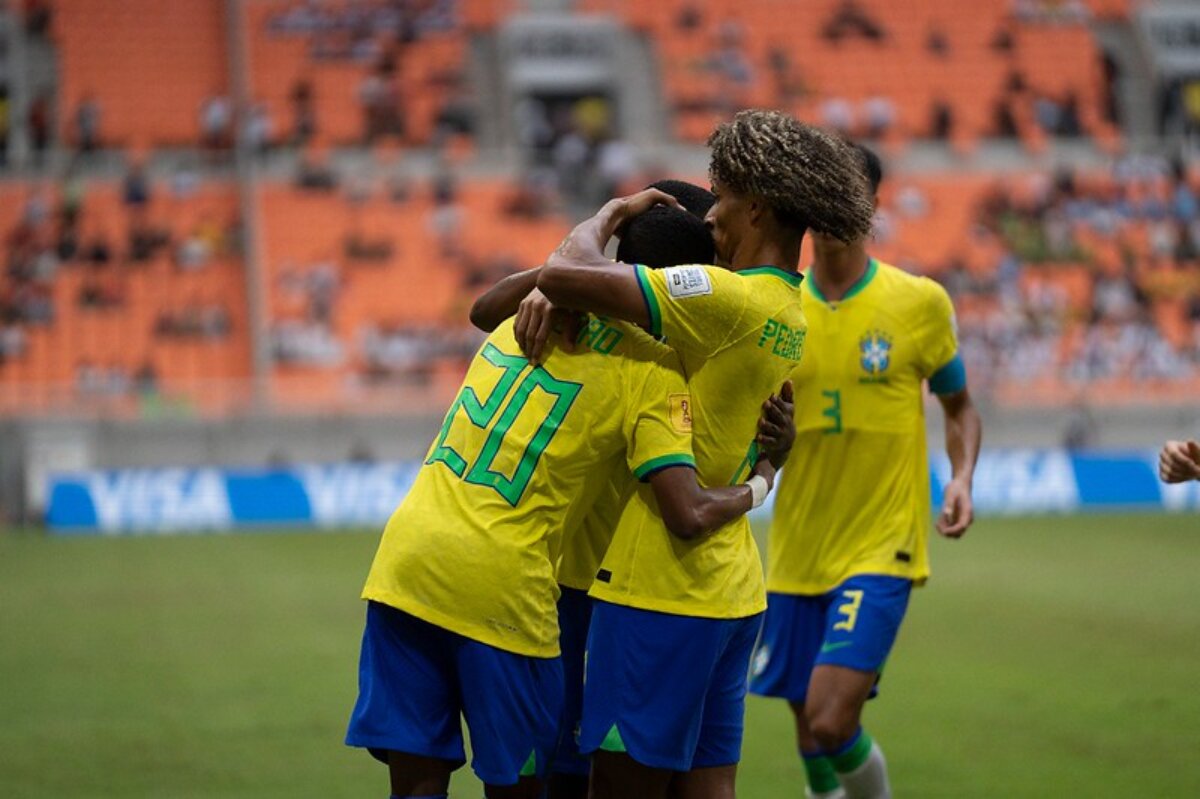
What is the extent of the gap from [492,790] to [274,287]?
25.7 metres

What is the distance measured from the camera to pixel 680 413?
459 cm

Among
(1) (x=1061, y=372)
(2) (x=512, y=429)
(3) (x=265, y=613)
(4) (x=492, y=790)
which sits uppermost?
(2) (x=512, y=429)

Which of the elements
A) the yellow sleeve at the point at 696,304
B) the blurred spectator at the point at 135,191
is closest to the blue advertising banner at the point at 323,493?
the blurred spectator at the point at 135,191

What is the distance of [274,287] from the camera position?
96.8 feet

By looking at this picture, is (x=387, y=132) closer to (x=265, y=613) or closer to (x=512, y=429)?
(x=265, y=613)

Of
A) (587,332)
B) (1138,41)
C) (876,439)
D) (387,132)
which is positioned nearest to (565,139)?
(387,132)

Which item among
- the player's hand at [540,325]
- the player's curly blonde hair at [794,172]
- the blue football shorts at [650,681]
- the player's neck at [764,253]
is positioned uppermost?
the player's curly blonde hair at [794,172]

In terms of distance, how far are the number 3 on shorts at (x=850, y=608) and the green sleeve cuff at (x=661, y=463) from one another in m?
2.11

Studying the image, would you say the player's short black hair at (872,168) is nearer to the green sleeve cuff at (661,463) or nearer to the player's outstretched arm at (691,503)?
the player's outstretched arm at (691,503)

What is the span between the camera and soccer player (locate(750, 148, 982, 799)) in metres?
6.67

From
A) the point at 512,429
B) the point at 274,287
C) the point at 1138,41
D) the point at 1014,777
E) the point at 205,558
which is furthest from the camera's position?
the point at 1138,41

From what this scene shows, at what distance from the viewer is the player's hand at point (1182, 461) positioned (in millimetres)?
5320

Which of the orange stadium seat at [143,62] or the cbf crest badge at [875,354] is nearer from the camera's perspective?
the cbf crest badge at [875,354]

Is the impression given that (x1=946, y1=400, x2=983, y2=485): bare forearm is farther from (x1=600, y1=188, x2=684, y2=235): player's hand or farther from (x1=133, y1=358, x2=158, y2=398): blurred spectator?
(x1=133, y1=358, x2=158, y2=398): blurred spectator
